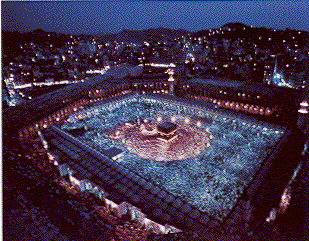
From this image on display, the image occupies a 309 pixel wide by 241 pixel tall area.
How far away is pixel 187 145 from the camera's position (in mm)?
15844

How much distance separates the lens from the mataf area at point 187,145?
1178 cm

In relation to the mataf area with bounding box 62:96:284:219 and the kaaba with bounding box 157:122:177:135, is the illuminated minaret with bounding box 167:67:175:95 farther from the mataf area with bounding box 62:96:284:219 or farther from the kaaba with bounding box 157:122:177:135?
the kaaba with bounding box 157:122:177:135

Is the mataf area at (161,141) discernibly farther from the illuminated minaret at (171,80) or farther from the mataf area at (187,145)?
the illuminated minaret at (171,80)

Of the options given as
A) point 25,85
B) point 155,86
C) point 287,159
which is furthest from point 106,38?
point 287,159

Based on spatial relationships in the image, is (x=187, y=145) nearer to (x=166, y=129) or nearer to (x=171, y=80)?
(x=166, y=129)

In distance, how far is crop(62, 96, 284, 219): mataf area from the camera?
1178cm

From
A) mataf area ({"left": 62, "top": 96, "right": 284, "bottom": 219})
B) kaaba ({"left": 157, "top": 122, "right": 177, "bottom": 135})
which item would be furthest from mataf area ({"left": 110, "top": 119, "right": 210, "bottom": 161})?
kaaba ({"left": 157, "top": 122, "right": 177, "bottom": 135})

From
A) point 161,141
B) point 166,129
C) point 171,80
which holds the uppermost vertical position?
point 171,80

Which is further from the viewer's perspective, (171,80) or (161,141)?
(171,80)

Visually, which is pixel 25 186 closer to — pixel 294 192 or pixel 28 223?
pixel 28 223

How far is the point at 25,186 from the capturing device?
27.9ft

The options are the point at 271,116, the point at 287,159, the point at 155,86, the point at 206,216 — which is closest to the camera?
the point at 206,216

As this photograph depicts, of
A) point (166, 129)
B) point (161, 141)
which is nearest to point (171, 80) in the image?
point (166, 129)

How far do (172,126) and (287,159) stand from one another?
8950 mm
